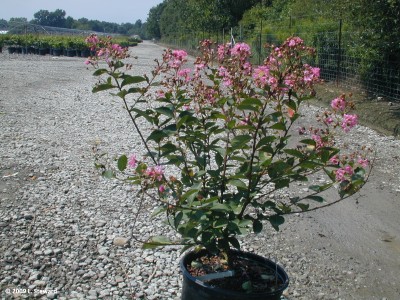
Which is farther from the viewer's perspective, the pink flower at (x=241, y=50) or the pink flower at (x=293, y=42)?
the pink flower at (x=241, y=50)

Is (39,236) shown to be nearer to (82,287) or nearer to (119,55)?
(82,287)

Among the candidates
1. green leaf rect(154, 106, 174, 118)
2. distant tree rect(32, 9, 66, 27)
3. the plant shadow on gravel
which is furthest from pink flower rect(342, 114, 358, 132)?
distant tree rect(32, 9, 66, 27)

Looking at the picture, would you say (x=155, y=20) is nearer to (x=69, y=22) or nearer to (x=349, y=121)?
(x=69, y=22)

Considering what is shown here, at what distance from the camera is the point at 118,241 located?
3227 millimetres

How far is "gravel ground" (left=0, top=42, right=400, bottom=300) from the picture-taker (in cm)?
267

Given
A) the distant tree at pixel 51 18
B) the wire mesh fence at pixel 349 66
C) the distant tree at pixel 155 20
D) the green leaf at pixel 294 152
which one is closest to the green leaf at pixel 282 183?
the green leaf at pixel 294 152

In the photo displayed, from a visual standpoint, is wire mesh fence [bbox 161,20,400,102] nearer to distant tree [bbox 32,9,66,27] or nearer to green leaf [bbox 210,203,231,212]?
green leaf [bbox 210,203,231,212]

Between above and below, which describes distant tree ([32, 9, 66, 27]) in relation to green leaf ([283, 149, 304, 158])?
above

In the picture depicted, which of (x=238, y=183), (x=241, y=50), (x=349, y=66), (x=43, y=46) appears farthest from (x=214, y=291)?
(x=43, y=46)

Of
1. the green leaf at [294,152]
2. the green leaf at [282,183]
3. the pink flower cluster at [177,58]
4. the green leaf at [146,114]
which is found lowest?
the green leaf at [282,183]

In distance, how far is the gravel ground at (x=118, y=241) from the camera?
8.77 feet

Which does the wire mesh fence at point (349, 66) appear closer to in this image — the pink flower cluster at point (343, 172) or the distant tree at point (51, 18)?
the pink flower cluster at point (343, 172)


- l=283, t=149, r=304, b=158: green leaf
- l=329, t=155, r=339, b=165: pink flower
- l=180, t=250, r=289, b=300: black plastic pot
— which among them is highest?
l=283, t=149, r=304, b=158: green leaf

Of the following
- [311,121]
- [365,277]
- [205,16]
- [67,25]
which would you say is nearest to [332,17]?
[311,121]
